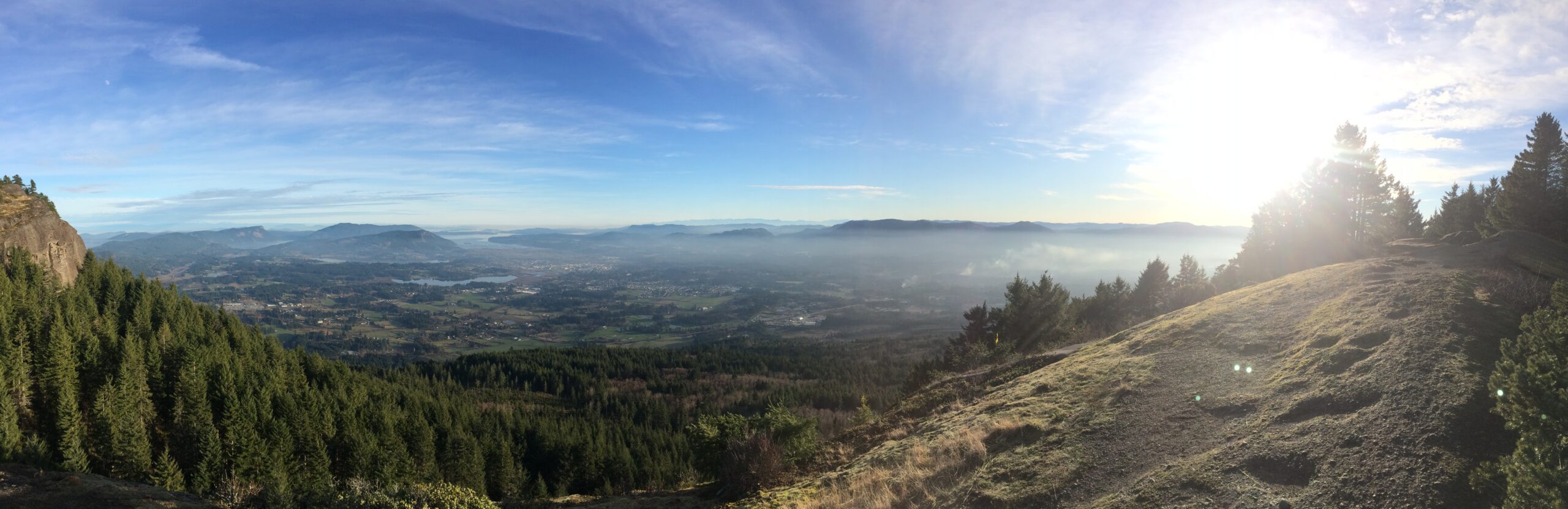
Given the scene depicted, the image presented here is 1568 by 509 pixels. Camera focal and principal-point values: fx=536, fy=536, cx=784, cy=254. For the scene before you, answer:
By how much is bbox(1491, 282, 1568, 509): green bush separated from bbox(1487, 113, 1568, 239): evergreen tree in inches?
1363

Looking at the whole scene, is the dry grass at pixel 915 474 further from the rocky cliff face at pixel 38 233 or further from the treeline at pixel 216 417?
the rocky cliff face at pixel 38 233

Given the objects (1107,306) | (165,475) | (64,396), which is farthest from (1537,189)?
(64,396)

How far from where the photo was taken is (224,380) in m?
38.5

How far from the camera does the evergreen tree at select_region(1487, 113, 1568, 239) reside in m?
30.2

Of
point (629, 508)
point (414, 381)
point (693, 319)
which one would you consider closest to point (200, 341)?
point (414, 381)

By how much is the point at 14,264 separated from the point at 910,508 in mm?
68689

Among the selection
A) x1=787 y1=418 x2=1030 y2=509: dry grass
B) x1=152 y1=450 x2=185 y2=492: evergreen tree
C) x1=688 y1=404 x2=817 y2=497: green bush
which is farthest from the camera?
x1=152 y1=450 x2=185 y2=492: evergreen tree

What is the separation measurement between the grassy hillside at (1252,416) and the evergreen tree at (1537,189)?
13378mm

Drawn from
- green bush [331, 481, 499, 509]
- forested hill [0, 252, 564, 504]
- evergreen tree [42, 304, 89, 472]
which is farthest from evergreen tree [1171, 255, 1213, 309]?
evergreen tree [42, 304, 89, 472]

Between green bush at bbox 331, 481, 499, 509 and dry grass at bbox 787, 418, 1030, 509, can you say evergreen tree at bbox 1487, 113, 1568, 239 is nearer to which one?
dry grass at bbox 787, 418, 1030, 509

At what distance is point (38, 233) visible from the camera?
149 ft

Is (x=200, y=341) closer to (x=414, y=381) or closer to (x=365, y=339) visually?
(x=414, y=381)

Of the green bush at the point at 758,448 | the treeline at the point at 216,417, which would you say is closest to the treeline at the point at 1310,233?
the green bush at the point at 758,448

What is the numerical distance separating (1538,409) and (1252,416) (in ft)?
16.3
